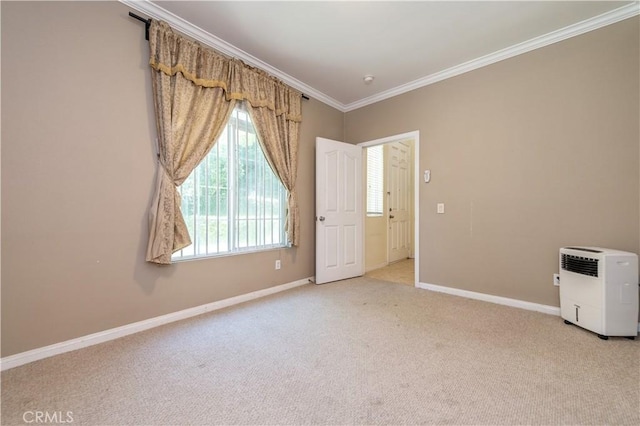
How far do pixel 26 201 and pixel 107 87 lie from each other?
102 cm

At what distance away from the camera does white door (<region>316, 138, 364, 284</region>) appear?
3648mm

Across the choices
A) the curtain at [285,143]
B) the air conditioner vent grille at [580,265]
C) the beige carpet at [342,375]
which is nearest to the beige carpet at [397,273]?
the beige carpet at [342,375]

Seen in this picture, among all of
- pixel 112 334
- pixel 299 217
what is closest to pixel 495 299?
pixel 299 217

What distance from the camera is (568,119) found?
8.25 ft

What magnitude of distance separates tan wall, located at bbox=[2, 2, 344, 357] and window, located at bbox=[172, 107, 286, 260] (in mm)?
398

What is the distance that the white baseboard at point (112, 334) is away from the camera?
1.72m

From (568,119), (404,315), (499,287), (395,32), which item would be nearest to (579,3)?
(568,119)

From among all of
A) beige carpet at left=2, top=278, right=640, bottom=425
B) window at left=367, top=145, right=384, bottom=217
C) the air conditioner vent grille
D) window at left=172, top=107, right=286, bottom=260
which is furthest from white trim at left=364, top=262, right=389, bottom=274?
the air conditioner vent grille

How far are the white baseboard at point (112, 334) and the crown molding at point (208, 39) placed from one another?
2.70 metres

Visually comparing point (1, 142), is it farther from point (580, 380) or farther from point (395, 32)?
point (580, 380)

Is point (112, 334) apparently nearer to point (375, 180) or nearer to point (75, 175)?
point (75, 175)

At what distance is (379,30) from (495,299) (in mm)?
3142

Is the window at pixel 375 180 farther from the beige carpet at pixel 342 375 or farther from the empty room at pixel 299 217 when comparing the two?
the beige carpet at pixel 342 375

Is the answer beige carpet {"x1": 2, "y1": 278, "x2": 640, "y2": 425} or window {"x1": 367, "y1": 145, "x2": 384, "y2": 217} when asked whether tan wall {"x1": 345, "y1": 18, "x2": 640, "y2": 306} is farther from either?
window {"x1": 367, "y1": 145, "x2": 384, "y2": 217}
